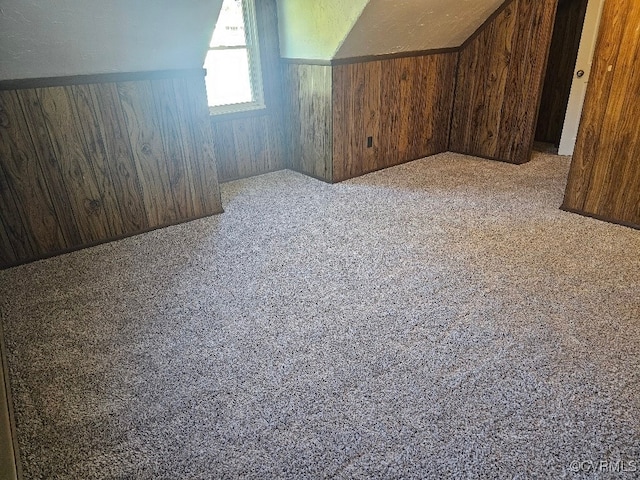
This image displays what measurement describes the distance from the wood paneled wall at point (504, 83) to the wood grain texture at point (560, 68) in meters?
0.76

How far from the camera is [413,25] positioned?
126 inches

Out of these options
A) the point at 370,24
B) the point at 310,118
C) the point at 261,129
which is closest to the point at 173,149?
the point at 261,129

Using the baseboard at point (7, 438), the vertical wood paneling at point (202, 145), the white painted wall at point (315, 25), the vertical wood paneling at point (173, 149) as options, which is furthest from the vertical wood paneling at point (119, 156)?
the white painted wall at point (315, 25)

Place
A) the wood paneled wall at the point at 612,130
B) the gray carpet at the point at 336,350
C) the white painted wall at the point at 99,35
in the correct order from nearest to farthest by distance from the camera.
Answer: the gray carpet at the point at 336,350 → the white painted wall at the point at 99,35 → the wood paneled wall at the point at 612,130

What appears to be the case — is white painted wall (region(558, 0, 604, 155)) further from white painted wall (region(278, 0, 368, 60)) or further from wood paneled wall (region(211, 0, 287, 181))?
wood paneled wall (region(211, 0, 287, 181))

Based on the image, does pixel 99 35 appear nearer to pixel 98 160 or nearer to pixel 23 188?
pixel 98 160

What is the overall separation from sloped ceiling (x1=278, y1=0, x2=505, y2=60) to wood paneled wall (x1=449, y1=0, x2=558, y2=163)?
224 millimetres

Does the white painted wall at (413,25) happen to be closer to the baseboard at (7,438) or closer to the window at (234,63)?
the window at (234,63)

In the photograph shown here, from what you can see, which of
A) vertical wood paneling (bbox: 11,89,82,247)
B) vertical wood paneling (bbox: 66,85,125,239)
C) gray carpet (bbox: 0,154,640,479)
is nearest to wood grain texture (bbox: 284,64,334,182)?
gray carpet (bbox: 0,154,640,479)

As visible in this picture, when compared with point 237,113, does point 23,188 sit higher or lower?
lower

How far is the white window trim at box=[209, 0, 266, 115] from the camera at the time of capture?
130 inches

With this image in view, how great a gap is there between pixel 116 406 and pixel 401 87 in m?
3.25

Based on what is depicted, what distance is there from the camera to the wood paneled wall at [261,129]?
11.1 ft

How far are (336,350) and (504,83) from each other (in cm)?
318
